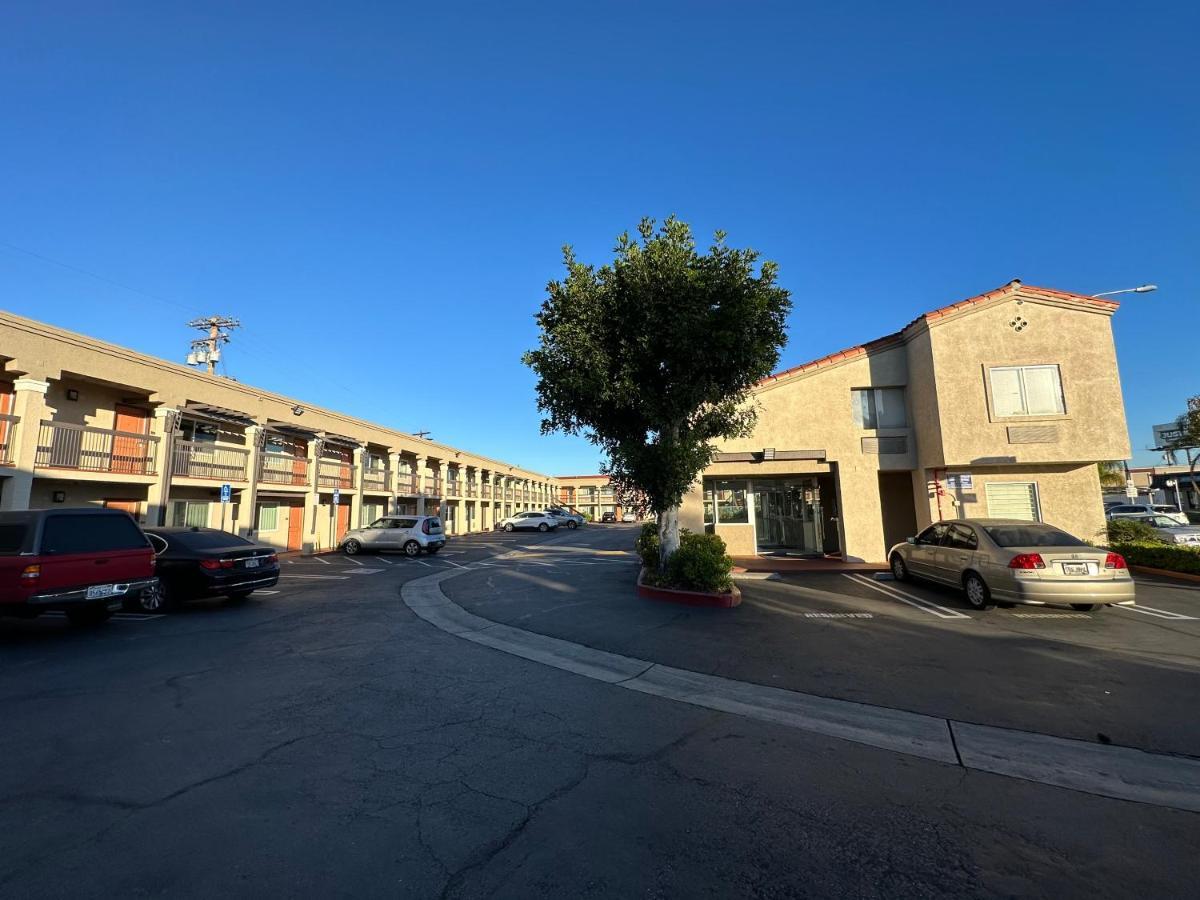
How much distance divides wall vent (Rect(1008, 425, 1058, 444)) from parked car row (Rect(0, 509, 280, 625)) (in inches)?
745

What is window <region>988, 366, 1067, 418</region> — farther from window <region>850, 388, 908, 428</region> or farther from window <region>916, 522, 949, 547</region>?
window <region>916, 522, 949, 547</region>

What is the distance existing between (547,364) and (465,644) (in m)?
6.10

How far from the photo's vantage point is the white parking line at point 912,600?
920cm

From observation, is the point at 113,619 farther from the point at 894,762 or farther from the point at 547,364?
the point at 894,762

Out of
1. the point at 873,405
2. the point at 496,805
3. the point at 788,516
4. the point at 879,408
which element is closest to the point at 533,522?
the point at 788,516

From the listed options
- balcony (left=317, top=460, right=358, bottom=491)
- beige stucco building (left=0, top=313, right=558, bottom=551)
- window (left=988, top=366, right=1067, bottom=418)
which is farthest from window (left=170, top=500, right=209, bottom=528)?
window (left=988, top=366, right=1067, bottom=418)

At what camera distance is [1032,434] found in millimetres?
14953

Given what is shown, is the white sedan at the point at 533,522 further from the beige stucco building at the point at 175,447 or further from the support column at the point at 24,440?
the support column at the point at 24,440

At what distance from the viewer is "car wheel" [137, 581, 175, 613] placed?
→ 964 centimetres

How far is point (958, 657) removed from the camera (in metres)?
6.66

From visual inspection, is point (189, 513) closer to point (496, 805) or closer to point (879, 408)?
point (496, 805)

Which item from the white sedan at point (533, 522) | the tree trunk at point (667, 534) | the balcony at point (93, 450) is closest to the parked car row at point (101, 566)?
the tree trunk at point (667, 534)

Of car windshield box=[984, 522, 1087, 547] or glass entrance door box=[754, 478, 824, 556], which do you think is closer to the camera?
car windshield box=[984, 522, 1087, 547]

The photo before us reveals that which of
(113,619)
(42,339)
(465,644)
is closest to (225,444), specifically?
(42,339)
